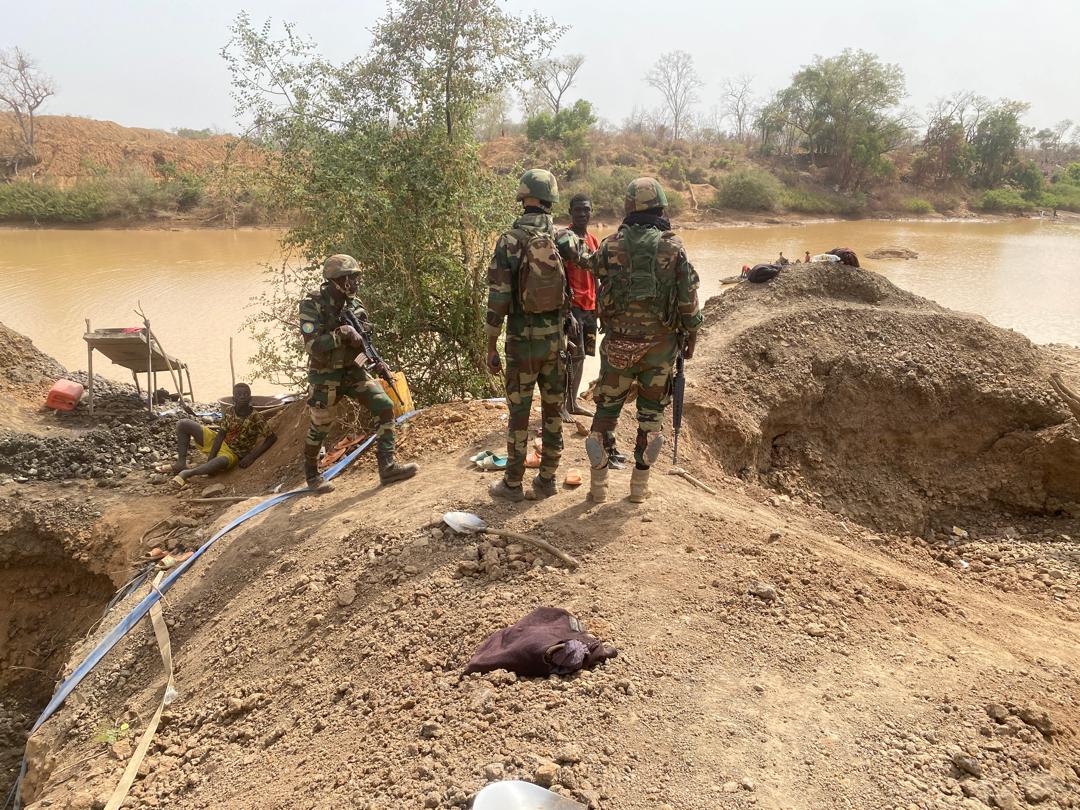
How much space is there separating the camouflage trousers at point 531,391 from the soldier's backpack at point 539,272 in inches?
8.1

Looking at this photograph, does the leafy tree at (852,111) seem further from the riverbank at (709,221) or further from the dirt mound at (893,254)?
the dirt mound at (893,254)

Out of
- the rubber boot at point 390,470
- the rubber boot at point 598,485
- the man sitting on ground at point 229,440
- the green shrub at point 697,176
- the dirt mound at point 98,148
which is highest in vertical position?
the dirt mound at point 98,148

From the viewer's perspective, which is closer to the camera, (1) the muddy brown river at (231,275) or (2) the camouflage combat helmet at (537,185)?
(2) the camouflage combat helmet at (537,185)

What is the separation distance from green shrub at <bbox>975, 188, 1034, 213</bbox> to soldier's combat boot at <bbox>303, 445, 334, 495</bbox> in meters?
47.1

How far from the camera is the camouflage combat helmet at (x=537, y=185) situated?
390cm

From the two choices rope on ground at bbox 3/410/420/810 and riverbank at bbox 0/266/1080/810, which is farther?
rope on ground at bbox 3/410/420/810

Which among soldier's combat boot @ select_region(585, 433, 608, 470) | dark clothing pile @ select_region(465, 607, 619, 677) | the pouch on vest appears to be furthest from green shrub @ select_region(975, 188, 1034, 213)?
dark clothing pile @ select_region(465, 607, 619, 677)

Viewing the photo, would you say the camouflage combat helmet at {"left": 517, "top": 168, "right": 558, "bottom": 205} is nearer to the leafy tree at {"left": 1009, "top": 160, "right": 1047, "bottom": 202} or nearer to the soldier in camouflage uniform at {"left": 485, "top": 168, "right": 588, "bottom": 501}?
the soldier in camouflage uniform at {"left": 485, "top": 168, "right": 588, "bottom": 501}

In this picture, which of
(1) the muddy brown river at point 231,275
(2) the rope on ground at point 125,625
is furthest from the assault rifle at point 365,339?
(1) the muddy brown river at point 231,275

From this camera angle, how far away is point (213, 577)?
14.6 feet

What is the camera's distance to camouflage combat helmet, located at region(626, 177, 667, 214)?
3.80 meters

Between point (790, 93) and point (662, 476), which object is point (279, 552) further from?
point (790, 93)

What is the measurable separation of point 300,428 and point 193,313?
1219 cm

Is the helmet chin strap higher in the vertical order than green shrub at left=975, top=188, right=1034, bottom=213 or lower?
lower
